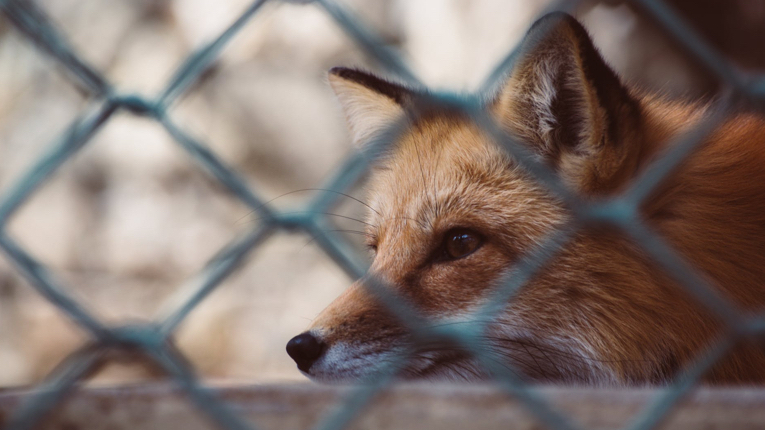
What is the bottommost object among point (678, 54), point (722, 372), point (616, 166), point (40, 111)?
point (678, 54)

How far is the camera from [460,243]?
1.77 metres

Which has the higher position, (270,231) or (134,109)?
(134,109)

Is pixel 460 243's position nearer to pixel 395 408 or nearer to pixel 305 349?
pixel 305 349

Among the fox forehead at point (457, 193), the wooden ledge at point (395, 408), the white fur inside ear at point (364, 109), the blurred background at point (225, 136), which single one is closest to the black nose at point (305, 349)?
the fox forehead at point (457, 193)

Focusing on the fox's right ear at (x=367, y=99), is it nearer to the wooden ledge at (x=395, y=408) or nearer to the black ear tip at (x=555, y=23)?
the black ear tip at (x=555, y=23)

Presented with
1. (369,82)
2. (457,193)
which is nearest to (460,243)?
(457,193)

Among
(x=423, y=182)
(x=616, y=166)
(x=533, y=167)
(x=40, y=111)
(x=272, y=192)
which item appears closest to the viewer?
(x=533, y=167)

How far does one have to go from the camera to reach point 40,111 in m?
4.15

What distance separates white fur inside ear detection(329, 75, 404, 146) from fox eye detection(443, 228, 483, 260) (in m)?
0.48

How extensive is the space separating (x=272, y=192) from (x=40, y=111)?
1.50 meters

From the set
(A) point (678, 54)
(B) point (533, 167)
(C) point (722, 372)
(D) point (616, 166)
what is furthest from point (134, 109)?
(A) point (678, 54)

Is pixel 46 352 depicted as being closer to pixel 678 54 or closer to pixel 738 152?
pixel 738 152

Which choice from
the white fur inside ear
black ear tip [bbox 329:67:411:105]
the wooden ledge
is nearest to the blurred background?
the white fur inside ear

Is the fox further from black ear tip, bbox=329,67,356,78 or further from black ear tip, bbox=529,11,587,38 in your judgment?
black ear tip, bbox=329,67,356,78
